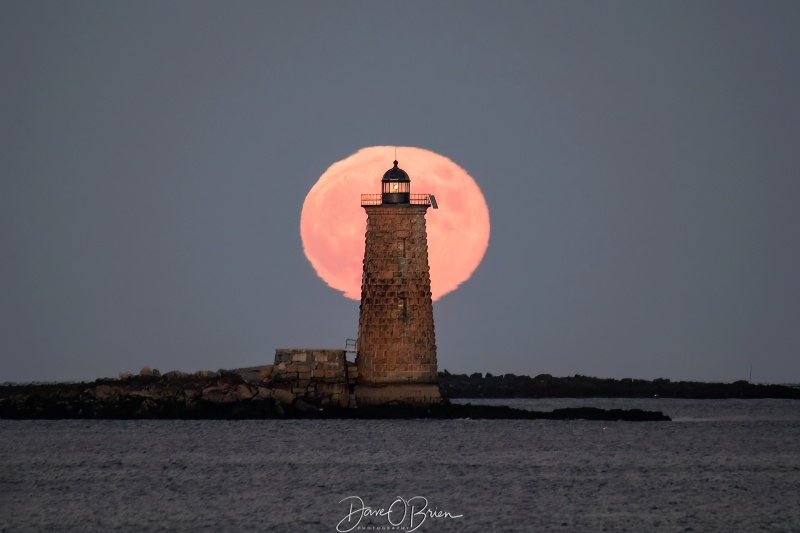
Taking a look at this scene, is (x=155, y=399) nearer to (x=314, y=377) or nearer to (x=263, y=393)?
(x=263, y=393)

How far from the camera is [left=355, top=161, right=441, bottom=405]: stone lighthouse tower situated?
59844 millimetres

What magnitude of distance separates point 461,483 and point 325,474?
430 cm

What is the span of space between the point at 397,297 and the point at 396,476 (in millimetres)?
13506

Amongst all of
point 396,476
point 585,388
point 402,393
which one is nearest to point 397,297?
point 402,393

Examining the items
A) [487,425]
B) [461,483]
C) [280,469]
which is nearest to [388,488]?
[461,483]

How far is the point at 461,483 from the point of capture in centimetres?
4509

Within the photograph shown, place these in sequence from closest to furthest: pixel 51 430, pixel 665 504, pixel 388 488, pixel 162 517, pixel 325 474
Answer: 1. pixel 162 517
2. pixel 665 504
3. pixel 388 488
4. pixel 325 474
5. pixel 51 430

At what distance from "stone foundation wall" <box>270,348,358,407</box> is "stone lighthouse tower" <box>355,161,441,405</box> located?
1.32 metres

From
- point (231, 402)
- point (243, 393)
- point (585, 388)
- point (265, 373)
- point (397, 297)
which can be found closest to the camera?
point (397, 297)

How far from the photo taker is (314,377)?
205 ft

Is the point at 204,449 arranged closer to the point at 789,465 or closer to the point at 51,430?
the point at 51,430
